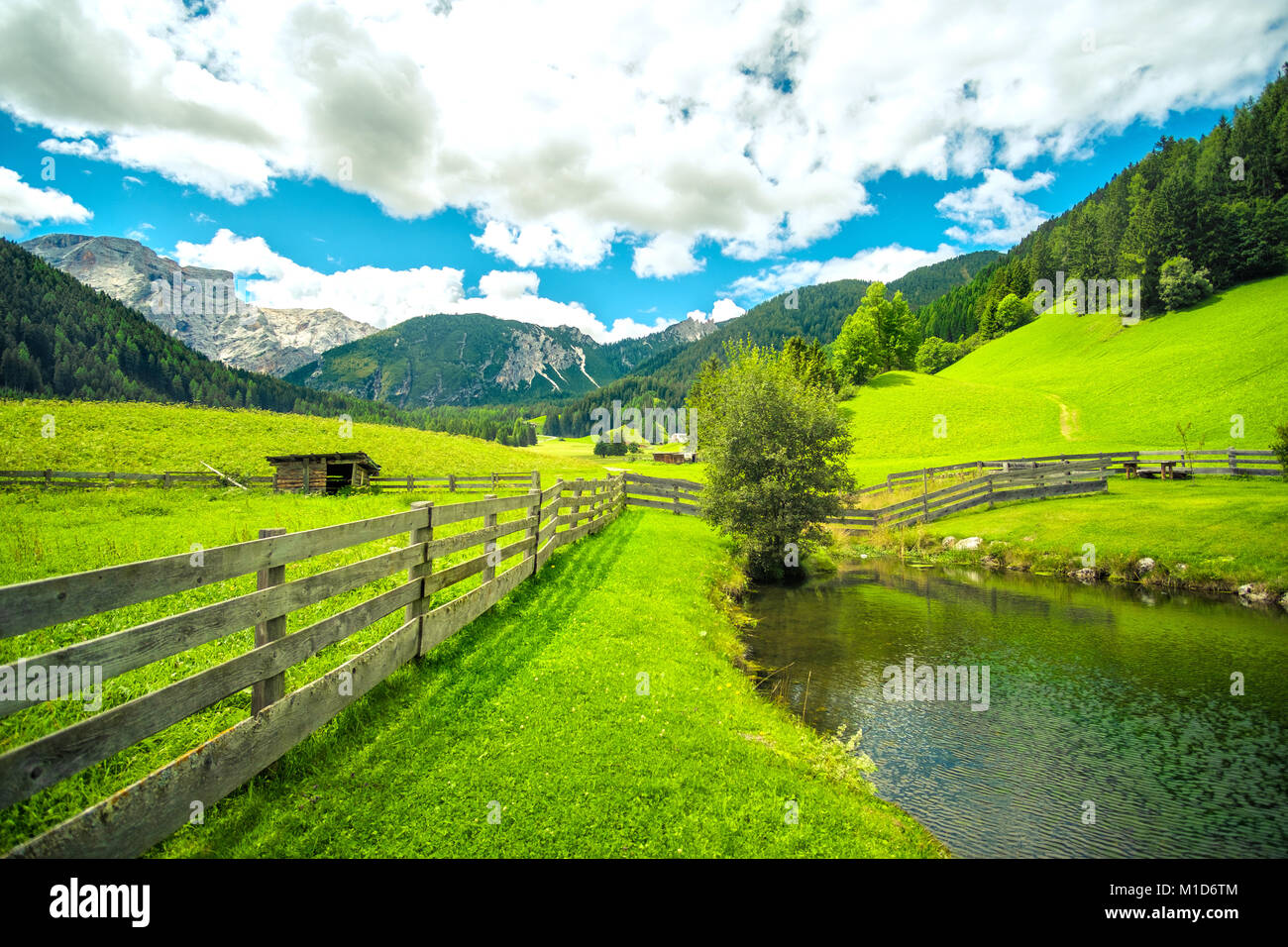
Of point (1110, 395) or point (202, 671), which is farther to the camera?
point (1110, 395)

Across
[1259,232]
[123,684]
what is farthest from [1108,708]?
[1259,232]

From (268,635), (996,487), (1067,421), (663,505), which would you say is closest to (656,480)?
(663,505)

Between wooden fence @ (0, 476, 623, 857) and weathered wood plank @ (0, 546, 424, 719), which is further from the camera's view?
weathered wood plank @ (0, 546, 424, 719)

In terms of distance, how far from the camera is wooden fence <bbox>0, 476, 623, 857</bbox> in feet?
10.1

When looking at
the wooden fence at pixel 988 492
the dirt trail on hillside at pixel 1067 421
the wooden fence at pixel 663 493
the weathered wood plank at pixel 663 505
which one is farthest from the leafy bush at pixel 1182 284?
the weathered wood plank at pixel 663 505

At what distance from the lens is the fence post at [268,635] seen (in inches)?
187

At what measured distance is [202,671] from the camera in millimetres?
4883

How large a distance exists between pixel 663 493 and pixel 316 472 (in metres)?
22.5

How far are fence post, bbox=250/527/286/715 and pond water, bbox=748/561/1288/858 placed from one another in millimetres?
7502

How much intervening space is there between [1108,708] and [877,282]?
287 ft

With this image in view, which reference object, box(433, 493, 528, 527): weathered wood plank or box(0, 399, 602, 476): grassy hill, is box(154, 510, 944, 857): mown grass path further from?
box(0, 399, 602, 476): grassy hill

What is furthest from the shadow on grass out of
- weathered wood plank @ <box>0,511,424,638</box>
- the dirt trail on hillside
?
the dirt trail on hillside

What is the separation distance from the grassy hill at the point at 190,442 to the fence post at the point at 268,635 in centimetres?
4102

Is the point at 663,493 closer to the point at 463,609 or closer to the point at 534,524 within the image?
the point at 534,524
